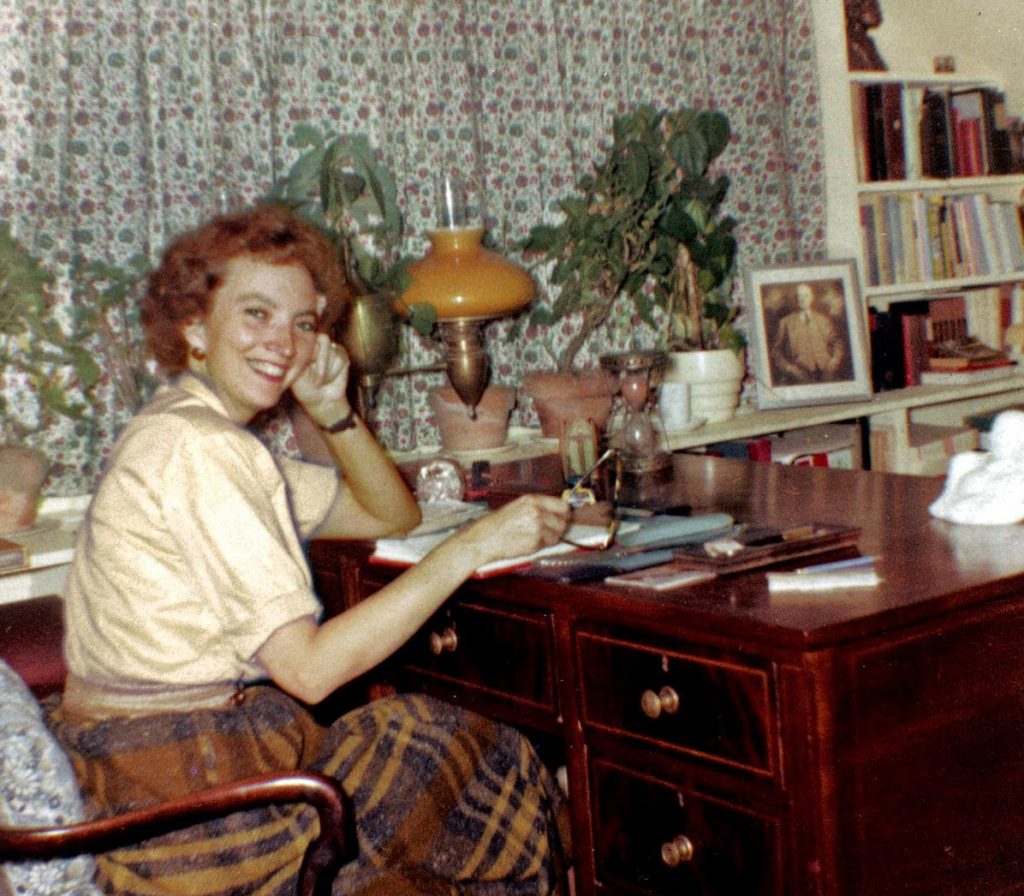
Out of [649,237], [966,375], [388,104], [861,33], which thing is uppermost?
[861,33]

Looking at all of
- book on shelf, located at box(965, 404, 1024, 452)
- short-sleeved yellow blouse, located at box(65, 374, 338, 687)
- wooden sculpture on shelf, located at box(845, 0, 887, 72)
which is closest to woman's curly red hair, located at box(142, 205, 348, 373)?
short-sleeved yellow blouse, located at box(65, 374, 338, 687)

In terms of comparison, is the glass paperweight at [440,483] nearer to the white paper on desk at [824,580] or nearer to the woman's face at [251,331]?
the woman's face at [251,331]

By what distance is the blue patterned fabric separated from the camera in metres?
1.15

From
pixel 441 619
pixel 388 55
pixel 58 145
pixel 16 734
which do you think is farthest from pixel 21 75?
pixel 16 734

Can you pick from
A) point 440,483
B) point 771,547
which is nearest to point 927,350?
point 440,483

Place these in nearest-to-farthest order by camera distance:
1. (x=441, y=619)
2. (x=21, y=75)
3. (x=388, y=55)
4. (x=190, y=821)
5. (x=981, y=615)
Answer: (x=190, y=821), (x=981, y=615), (x=441, y=619), (x=21, y=75), (x=388, y=55)

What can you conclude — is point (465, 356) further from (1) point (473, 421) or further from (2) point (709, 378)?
(2) point (709, 378)

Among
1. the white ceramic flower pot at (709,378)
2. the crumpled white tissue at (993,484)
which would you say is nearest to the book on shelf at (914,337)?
the white ceramic flower pot at (709,378)

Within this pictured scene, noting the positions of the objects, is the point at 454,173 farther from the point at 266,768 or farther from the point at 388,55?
the point at 266,768

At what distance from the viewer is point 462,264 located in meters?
2.51

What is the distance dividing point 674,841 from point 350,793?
37 centimetres

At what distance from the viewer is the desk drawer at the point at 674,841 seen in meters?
1.26

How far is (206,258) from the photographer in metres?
1.58

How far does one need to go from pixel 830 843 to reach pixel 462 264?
1.60 metres
